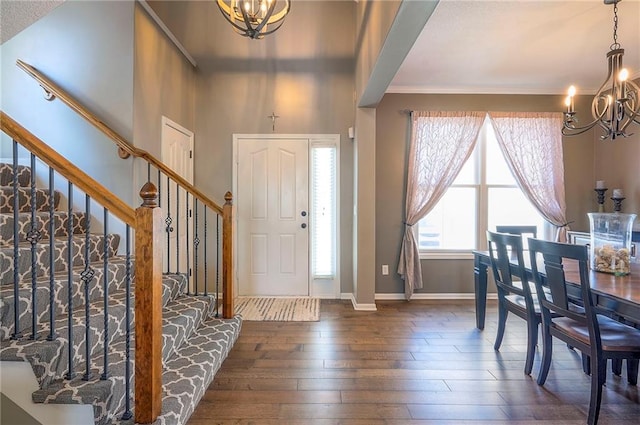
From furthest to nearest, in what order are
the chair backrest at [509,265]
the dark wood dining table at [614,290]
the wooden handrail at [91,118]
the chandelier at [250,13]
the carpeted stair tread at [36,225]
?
the wooden handrail at [91,118]
the chair backrest at [509,265]
the chandelier at [250,13]
the carpeted stair tread at [36,225]
the dark wood dining table at [614,290]

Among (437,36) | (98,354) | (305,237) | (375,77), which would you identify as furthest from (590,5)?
(98,354)

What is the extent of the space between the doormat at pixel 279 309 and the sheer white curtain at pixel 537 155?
10.4 ft

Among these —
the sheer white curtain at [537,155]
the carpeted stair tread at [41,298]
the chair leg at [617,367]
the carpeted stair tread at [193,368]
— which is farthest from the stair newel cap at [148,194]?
the sheer white curtain at [537,155]

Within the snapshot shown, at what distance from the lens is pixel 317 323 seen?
3.32 metres

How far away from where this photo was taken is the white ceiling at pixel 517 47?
2.77 meters

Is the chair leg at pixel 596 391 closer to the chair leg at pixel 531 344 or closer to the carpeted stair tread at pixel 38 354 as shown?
the chair leg at pixel 531 344

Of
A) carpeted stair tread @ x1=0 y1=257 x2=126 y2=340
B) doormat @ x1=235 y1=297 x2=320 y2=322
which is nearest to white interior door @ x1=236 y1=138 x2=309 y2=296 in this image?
doormat @ x1=235 y1=297 x2=320 y2=322

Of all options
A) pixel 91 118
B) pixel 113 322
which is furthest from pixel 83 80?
pixel 113 322

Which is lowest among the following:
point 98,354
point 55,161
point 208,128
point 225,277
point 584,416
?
point 584,416

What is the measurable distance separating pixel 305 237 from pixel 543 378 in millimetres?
2816

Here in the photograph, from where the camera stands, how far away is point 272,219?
168 inches

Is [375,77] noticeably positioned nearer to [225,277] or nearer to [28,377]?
[225,277]

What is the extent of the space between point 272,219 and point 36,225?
2694 mm

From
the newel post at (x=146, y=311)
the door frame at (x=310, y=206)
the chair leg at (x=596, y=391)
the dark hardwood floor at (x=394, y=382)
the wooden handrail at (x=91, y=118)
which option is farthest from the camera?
the door frame at (x=310, y=206)
